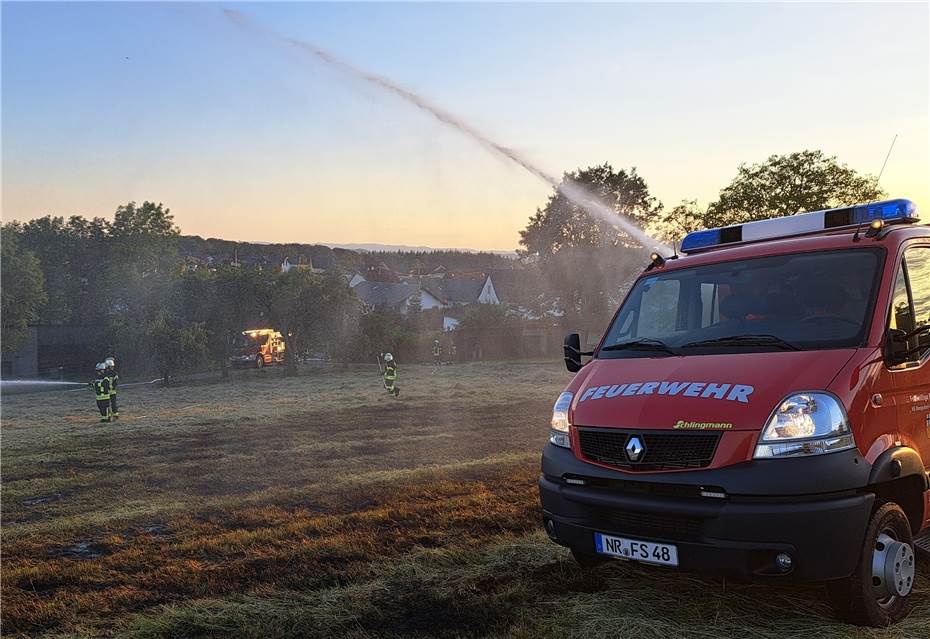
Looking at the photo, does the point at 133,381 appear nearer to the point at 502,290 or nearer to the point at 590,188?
the point at 502,290

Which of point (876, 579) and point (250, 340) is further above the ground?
point (250, 340)

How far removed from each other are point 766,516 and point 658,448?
621 mm

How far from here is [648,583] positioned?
4.82m

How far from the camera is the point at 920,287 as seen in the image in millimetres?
4633

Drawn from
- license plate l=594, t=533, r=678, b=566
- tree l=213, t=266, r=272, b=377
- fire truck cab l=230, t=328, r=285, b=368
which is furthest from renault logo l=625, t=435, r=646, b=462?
fire truck cab l=230, t=328, r=285, b=368

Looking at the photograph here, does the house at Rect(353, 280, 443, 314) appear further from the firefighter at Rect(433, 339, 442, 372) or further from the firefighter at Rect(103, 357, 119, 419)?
the firefighter at Rect(103, 357, 119, 419)

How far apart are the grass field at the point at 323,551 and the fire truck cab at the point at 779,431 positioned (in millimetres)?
568

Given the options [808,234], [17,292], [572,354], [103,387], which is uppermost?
[17,292]

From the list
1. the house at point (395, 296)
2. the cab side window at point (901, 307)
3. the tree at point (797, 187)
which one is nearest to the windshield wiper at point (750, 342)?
the cab side window at point (901, 307)

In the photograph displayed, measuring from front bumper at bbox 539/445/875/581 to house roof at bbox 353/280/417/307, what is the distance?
97.7ft

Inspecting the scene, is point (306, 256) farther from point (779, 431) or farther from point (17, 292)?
point (779, 431)

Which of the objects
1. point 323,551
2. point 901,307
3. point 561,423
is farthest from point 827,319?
point 323,551

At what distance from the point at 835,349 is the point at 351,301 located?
26412mm

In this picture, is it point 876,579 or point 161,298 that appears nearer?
point 876,579
